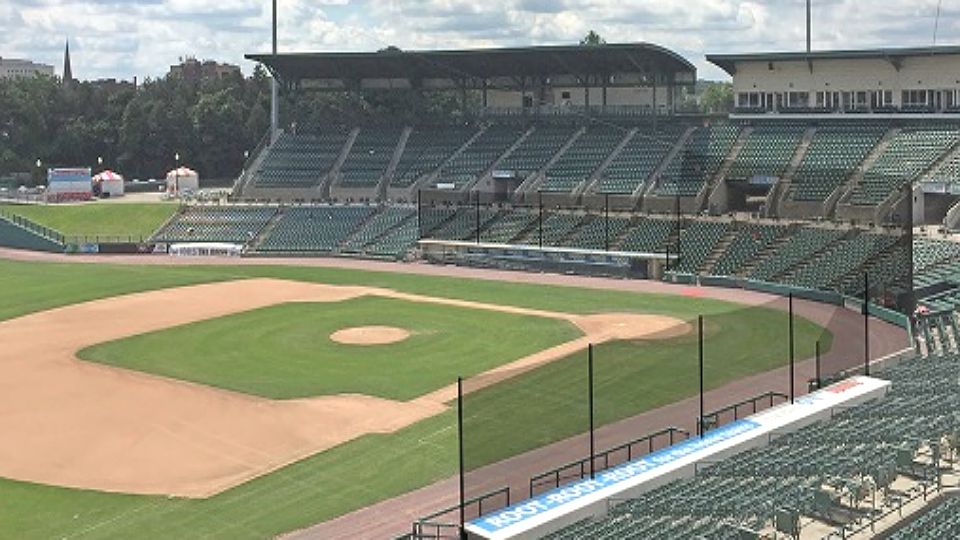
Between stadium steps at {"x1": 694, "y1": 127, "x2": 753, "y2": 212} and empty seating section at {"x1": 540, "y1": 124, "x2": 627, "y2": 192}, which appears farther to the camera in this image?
empty seating section at {"x1": 540, "y1": 124, "x2": 627, "y2": 192}

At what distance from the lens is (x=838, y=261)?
59.5 meters

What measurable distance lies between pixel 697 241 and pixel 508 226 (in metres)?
14.9

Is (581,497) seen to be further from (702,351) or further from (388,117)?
(388,117)

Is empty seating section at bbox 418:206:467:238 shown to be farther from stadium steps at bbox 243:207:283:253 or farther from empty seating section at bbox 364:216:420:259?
stadium steps at bbox 243:207:283:253

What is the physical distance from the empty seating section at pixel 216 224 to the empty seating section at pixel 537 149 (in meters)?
20.5

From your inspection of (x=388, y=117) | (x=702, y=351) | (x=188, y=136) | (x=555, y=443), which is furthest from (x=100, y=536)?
(x=188, y=136)

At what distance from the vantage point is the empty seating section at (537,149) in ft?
287

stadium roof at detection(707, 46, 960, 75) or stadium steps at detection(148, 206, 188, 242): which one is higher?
stadium roof at detection(707, 46, 960, 75)

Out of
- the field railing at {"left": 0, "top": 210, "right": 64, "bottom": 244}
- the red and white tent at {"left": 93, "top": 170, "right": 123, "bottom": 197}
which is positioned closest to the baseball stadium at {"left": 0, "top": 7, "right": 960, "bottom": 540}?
the field railing at {"left": 0, "top": 210, "right": 64, "bottom": 244}

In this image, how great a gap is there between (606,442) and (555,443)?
425cm

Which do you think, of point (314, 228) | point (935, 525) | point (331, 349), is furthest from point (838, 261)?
point (314, 228)

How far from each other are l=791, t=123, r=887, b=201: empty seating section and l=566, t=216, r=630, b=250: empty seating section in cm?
1198

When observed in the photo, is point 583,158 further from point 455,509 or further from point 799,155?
→ point 455,509

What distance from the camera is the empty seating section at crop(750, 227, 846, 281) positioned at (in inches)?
2462
